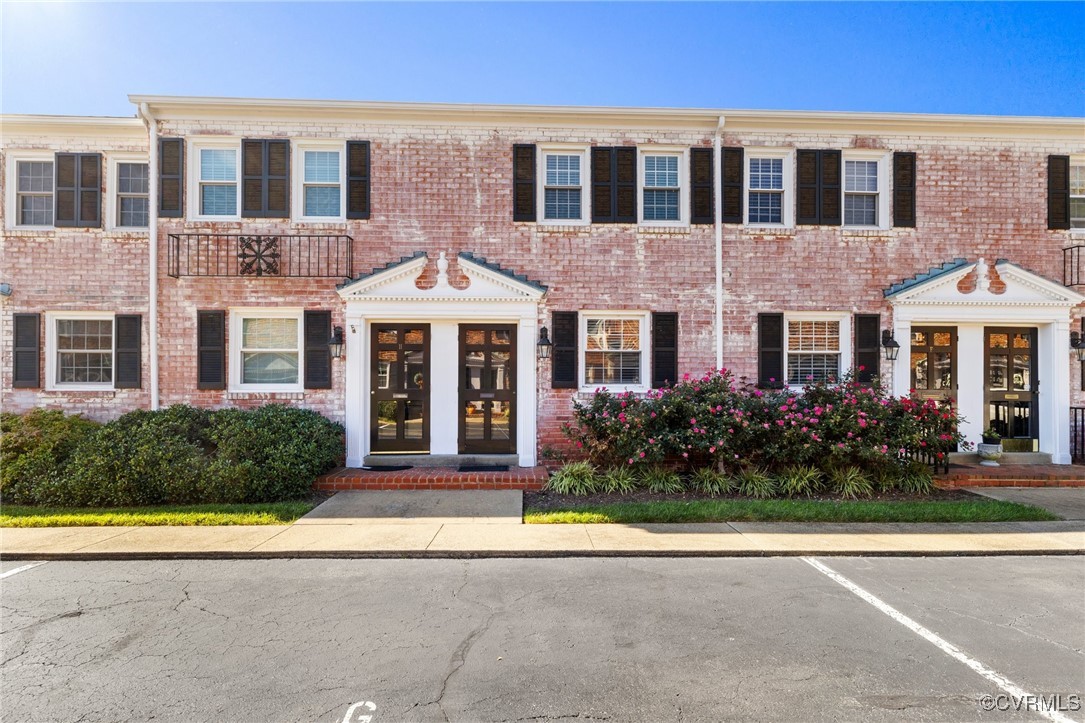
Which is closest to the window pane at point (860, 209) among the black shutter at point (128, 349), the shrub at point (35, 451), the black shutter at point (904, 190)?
the black shutter at point (904, 190)

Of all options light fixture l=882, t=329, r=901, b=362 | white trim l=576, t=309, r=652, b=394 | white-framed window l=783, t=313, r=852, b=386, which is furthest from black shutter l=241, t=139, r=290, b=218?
light fixture l=882, t=329, r=901, b=362

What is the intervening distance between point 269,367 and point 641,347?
663 centimetres

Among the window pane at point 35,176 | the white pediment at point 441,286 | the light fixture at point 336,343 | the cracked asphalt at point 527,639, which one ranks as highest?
the window pane at point 35,176

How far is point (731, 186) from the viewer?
917cm

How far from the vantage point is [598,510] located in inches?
264

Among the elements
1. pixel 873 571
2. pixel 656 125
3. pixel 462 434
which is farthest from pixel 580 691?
pixel 656 125

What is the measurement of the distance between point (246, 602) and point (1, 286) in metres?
8.71

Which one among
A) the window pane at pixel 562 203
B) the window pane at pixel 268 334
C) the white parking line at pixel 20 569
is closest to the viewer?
the white parking line at pixel 20 569

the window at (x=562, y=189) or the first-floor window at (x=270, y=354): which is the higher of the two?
the window at (x=562, y=189)

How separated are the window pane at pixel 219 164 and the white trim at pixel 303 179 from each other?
1039mm

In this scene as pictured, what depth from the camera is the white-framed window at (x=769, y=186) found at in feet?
30.4

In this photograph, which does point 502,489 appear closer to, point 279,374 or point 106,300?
point 279,374

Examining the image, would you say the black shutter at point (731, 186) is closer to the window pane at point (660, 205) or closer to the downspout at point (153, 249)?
the window pane at point (660, 205)

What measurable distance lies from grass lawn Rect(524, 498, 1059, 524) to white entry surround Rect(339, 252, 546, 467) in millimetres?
2445
